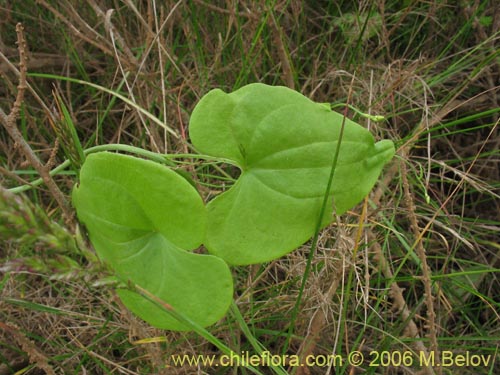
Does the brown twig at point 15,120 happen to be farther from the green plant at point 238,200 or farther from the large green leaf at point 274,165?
the large green leaf at point 274,165

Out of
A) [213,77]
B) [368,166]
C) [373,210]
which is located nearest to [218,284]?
[368,166]

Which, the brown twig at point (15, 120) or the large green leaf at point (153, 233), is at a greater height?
the brown twig at point (15, 120)

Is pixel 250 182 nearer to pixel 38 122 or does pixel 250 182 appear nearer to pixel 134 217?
pixel 134 217

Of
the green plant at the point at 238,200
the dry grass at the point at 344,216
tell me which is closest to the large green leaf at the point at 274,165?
the green plant at the point at 238,200

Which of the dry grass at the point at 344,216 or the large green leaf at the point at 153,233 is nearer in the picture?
the large green leaf at the point at 153,233

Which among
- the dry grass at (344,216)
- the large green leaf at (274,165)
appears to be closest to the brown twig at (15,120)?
the dry grass at (344,216)

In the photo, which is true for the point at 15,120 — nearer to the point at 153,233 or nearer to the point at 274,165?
the point at 153,233
